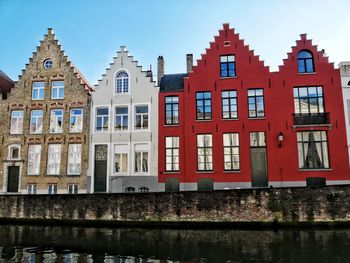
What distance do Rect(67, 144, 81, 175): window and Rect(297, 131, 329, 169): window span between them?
15048 millimetres

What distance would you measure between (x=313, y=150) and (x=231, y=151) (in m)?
5.15

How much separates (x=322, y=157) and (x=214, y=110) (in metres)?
7.52

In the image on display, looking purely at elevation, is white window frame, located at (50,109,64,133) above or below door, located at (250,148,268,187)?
above

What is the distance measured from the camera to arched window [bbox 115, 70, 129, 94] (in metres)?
24.2

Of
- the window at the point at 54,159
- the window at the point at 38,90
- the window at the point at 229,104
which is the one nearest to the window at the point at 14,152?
the window at the point at 54,159

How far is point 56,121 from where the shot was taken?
80.3ft

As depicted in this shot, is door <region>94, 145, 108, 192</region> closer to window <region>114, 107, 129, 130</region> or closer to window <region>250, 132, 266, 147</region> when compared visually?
window <region>114, 107, 129, 130</region>

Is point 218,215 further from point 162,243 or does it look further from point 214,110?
point 214,110

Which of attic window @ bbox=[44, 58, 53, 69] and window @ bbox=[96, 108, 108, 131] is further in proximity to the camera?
attic window @ bbox=[44, 58, 53, 69]

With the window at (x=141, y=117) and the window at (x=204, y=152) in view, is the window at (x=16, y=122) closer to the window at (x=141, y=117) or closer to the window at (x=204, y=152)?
the window at (x=141, y=117)

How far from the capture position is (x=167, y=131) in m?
22.9

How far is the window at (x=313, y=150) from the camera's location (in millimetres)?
20859

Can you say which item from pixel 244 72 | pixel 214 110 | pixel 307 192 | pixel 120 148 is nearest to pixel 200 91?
pixel 214 110

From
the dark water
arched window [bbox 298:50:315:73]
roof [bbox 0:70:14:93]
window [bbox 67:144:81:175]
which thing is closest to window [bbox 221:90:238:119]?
arched window [bbox 298:50:315:73]
